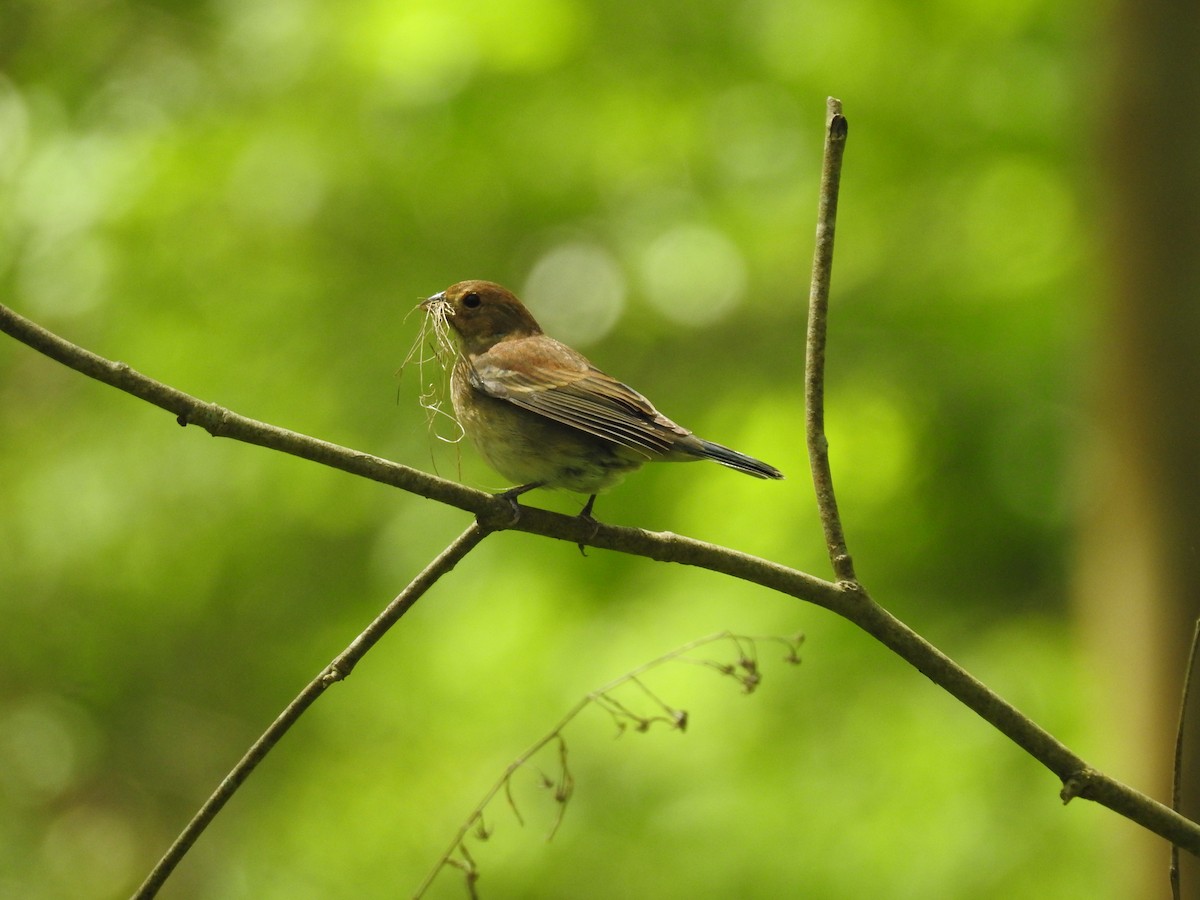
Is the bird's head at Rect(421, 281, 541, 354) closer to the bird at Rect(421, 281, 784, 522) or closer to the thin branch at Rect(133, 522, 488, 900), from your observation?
the bird at Rect(421, 281, 784, 522)

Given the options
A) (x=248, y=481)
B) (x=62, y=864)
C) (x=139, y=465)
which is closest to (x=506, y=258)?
(x=248, y=481)

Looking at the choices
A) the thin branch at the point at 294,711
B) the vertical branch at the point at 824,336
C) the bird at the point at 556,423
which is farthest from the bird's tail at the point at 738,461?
the thin branch at the point at 294,711

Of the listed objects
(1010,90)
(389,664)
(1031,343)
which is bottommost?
(389,664)

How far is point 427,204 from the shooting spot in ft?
18.9

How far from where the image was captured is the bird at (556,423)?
11.1 ft

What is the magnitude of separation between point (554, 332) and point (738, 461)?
272 centimetres

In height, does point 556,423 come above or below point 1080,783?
above

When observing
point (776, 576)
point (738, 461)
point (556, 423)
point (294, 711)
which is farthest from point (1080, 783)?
point (556, 423)

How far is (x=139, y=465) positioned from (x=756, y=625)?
332cm

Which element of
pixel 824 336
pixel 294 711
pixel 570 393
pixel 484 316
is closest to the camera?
pixel 294 711

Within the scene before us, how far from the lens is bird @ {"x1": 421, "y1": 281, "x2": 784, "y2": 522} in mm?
3385

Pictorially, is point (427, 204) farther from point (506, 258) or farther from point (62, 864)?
point (62, 864)

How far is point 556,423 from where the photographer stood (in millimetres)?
3465

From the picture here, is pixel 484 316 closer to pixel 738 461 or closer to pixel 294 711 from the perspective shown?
pixel 738 461
